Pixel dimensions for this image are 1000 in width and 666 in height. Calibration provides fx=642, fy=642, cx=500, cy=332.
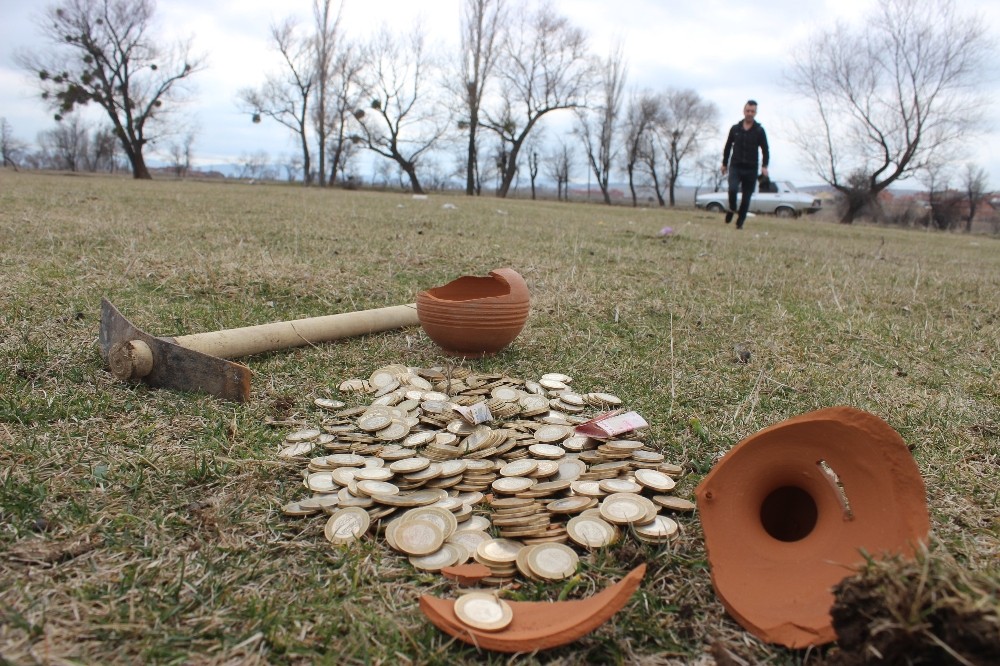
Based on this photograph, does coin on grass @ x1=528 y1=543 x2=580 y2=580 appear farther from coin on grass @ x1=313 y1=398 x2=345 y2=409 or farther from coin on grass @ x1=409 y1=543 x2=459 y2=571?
coin on grass @ x1=313 y1=398 x2=345 y2=409

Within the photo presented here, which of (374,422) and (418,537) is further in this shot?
(374,422)

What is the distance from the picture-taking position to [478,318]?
9.78 ft

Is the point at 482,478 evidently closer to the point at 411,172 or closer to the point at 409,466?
the point at 409,466

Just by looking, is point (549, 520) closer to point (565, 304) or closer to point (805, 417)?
point (805, 417)

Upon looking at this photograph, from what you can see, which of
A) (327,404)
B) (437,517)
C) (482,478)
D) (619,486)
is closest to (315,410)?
(327,404)

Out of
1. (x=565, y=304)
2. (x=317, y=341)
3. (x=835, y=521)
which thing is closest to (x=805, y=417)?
(x=835, y=521)

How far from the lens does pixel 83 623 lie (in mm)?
1257

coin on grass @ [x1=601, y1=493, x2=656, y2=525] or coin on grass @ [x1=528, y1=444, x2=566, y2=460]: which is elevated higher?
coin on grass @ [x1=528, y1=444, x2=566, y2=460]

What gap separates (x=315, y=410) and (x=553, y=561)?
1.27 m

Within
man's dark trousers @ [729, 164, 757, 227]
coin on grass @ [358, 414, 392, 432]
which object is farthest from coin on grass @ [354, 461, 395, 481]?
man's dark trousers @ [729, 164, 757, 227]

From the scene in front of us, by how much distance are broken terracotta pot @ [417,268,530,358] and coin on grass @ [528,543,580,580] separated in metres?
1.50

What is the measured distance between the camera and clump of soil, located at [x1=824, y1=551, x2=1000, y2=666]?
93cm

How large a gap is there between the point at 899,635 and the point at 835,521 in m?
0.49

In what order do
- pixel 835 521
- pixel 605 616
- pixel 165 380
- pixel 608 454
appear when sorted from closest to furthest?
pixel 605 616 < pixel 835 521 < pixel 608 454 < pixel 165 380
